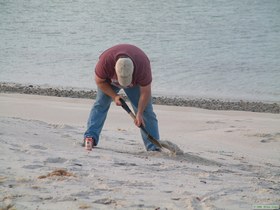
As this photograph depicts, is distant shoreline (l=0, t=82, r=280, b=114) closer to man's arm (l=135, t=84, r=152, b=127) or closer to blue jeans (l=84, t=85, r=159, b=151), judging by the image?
blue jeans (l=84, t=85, r=159, b=151)

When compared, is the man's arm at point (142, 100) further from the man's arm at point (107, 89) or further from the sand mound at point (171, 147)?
the sand mound at point (171, 147)

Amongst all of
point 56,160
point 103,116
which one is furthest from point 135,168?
point 103,116

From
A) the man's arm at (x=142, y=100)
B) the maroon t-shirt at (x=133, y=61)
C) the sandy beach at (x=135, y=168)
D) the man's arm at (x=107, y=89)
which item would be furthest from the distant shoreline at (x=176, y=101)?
the maroon t-shirt at (x=133, y=61)

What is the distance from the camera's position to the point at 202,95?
1275 centimetres

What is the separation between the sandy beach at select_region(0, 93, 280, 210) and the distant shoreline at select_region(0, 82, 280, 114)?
2.69 meters

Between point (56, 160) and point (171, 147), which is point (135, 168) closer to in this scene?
point (56, 160)

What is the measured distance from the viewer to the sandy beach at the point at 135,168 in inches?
137

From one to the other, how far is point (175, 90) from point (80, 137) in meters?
7.19

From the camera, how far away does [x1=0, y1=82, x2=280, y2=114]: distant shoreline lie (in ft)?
35.9

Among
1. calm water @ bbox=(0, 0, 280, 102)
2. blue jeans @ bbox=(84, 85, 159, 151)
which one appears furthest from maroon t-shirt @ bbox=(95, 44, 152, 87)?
calm water @ bbox=(0, 0, 280, 102)

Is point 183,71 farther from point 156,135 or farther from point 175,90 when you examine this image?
point 156,135

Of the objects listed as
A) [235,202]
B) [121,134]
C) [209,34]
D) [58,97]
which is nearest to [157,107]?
[58,97]

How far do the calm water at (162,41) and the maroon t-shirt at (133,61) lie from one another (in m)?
7.56

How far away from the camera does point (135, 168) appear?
14.8 feet
